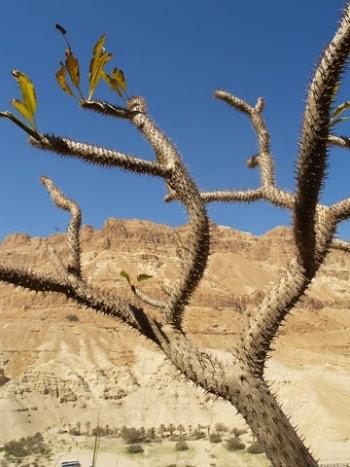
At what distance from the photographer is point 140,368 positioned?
4628 cm

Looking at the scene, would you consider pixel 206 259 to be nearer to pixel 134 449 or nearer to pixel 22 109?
pixel 22 109

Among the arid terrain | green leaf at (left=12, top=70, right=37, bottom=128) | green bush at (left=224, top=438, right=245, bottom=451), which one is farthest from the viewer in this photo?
the arid terrain

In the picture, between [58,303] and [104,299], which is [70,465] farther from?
[58,303]

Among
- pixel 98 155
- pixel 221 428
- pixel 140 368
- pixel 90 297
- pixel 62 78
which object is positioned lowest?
pixel 221 428

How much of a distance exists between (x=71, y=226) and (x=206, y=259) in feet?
4.52

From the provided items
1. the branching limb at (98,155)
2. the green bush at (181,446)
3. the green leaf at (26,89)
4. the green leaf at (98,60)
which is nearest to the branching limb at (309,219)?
the branching limb at (98,155)

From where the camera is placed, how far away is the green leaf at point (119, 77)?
3.32 m

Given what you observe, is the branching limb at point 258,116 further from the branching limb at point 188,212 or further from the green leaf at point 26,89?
the green leaf at point 26,89

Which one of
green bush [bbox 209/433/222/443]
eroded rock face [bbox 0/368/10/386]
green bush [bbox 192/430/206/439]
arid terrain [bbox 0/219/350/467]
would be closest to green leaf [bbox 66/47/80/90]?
arid terrain [bbox 0/219/350/467]

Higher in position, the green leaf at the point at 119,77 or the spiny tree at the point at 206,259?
the green leaf at the point at 119,77

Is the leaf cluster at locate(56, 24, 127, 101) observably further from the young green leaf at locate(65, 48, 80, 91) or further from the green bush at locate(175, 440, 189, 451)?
the green bush at locate(175, 440, 189, 451)

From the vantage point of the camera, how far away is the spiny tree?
2.26 m

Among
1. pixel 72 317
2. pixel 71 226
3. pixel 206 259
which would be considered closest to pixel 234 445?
pixel 71 226

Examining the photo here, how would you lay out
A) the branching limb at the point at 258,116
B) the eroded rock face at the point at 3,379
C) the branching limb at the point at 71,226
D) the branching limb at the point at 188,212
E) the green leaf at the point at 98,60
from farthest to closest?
1. the eroded rock face at the point at 3,379
2. the branching limb at the point at 258,116
3. the branching limb at the point at 71,226
4. the branching limb at the point at 188,212
5. the green leaf at the point at 98,60
